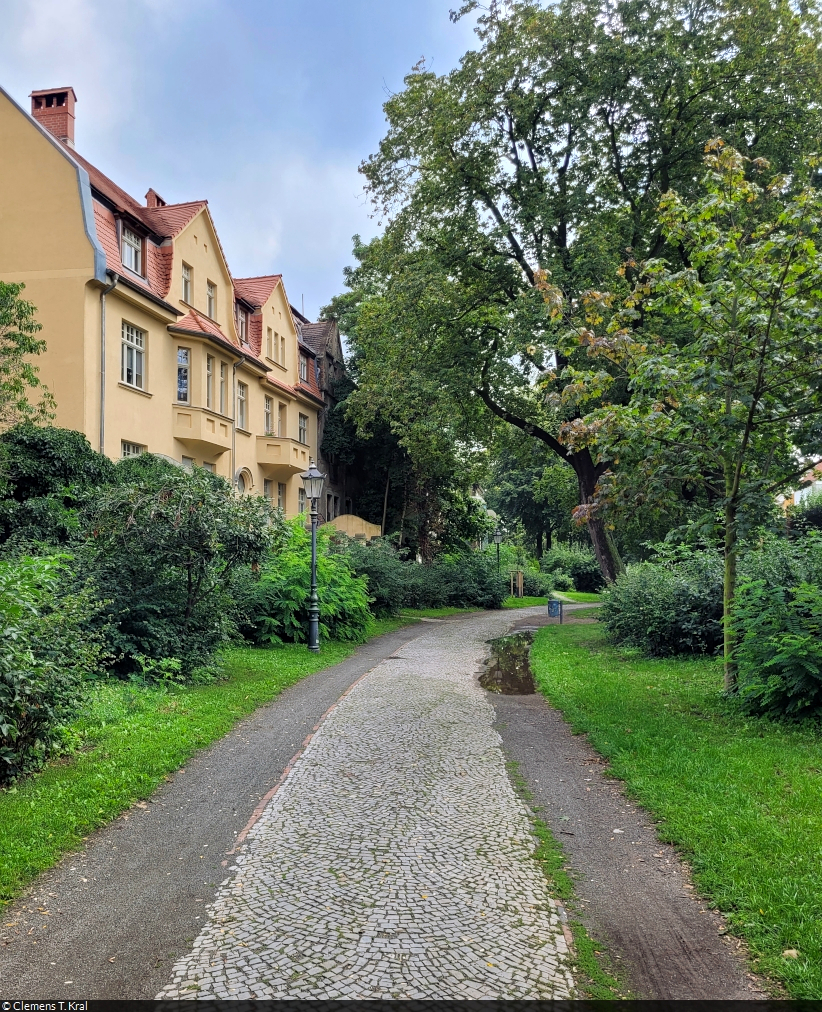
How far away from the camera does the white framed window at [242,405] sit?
1025 inches

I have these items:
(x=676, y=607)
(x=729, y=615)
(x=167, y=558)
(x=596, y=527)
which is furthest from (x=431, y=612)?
(x=729, y=615)

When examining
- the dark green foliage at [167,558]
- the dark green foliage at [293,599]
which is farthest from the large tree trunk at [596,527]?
the dark green foliage at [167,558]

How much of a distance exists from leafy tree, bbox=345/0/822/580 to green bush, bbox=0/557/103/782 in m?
11.4

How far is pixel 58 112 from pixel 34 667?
21.6m

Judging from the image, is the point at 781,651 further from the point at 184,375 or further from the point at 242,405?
the point at 242,405

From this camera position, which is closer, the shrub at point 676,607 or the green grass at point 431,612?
the shrub at point 676,607

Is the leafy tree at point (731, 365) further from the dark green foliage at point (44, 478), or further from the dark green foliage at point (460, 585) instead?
the dark green foliage at point (460, 585)

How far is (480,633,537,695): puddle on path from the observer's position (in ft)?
39.4

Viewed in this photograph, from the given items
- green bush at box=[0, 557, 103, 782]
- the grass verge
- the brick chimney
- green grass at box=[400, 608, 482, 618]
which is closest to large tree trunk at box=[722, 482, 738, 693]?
the grass verge

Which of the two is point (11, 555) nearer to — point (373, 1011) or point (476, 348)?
point (373, 1011)

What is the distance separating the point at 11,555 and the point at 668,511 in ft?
33.5

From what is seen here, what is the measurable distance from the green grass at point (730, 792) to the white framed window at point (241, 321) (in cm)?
2031

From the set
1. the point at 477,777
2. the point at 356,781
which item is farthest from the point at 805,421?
the point at 356,781

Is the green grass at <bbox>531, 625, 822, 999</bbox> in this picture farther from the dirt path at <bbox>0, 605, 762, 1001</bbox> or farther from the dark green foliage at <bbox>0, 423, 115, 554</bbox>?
the dark green foliage at <bbox>0, 423, 115, 554</bbox>
